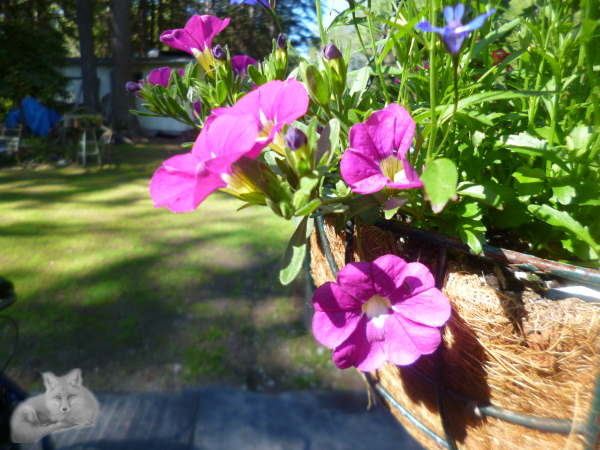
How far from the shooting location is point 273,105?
36 centimetres

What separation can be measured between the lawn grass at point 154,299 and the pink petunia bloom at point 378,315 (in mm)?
1686

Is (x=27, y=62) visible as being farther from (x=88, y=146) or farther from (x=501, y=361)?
(x=501, y=361)

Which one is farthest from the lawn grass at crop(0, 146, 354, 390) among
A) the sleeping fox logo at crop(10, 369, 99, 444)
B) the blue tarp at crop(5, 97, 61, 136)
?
the blue tarp at crop(5, 97, 61, 136)

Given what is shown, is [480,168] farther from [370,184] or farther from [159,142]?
[159,142]

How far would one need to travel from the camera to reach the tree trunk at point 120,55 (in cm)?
866

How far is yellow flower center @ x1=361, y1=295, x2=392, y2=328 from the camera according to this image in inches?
14.6

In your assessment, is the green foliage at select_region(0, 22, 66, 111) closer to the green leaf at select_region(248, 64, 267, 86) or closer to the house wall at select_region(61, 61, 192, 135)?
the house wall at select_region(61, 61, 192, 135)

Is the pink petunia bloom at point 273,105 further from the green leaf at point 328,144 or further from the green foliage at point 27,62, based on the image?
the green foliage at point 27,62

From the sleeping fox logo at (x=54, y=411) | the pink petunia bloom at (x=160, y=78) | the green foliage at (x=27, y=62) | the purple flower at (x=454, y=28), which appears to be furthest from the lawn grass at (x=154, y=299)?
the green foliage at (x=27, y=62)

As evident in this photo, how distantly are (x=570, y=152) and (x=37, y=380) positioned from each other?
216 centimetres

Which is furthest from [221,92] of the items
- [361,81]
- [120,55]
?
[120,55]

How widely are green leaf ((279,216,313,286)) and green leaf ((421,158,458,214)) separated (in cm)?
11

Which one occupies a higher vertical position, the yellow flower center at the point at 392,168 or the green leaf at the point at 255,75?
the green leaf at the point at 255,75

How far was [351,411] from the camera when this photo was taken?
5.84 feet
